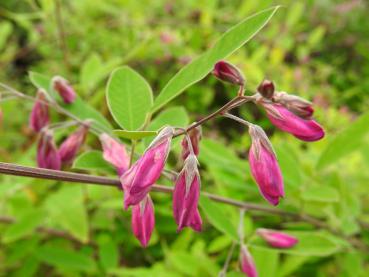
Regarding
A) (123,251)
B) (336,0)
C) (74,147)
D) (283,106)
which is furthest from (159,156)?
(336,0)

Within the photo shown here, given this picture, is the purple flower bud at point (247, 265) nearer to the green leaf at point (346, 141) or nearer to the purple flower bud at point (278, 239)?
the purple flower bud at point (278, 239)

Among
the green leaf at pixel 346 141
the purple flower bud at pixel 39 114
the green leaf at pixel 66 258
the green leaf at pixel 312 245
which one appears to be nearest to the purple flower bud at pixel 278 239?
the green leaf at pixel 312 245

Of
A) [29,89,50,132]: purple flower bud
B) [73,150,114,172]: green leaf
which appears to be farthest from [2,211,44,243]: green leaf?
[73,150,114,172]: green leaf

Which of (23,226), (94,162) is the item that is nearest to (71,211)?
(23,226)

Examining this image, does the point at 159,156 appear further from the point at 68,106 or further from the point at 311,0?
the point at 311,0

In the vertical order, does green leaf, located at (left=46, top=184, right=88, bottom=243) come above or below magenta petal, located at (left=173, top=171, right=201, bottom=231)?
below

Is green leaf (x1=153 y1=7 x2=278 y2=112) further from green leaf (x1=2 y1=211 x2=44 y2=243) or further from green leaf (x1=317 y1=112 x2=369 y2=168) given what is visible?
green leaf (x1=2 y1=211 x2=44 y2=243)

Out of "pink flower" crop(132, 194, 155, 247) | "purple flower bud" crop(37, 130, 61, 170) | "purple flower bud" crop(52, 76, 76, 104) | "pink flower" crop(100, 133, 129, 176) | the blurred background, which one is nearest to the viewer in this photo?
"pink flower" crop(132, 194, 155, 247)
